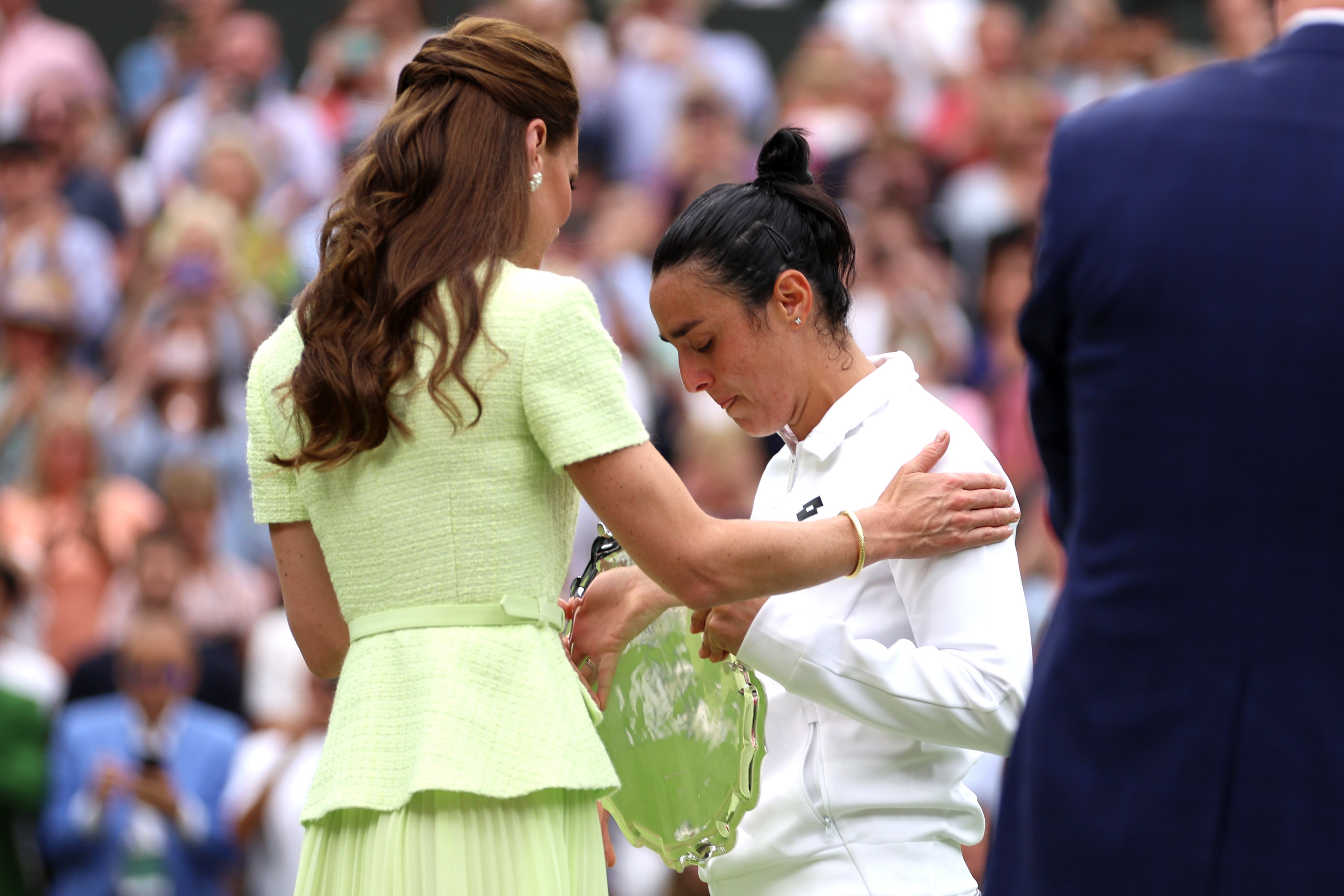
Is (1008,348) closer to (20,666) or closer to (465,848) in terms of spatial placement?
(20,666)

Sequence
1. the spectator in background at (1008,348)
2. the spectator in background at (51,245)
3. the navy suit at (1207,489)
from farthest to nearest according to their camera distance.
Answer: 1. the spectator in background at (51,245)
2. the spectator in background at (1008,348)
3. the navy suit at (1207,489)

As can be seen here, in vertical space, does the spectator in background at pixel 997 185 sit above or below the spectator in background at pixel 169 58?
below

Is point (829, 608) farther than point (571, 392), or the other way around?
point (829, 608)

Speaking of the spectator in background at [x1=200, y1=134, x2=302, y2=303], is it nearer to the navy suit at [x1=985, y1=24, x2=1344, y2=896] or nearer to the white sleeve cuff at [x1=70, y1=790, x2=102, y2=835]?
the white sleeve cuff at [x1=70, y1=790, x2=102, y2=835]

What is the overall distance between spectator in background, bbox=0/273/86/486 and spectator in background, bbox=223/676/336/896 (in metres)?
1.96

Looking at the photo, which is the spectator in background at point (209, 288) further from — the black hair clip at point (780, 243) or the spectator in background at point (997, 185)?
the black hair clip at point (780, 243)

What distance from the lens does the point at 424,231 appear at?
209 centimetres

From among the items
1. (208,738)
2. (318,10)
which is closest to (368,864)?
(208,738)

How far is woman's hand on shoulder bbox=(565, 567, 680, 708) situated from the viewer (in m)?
2.45

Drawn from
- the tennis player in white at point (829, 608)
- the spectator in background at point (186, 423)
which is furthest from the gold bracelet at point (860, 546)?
the spectator in background at point (186, 423)

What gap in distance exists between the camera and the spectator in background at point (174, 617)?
18.3 feet

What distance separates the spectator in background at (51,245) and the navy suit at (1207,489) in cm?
634

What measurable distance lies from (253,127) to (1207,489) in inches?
278

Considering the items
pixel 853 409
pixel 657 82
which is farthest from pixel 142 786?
pixel 657 82
